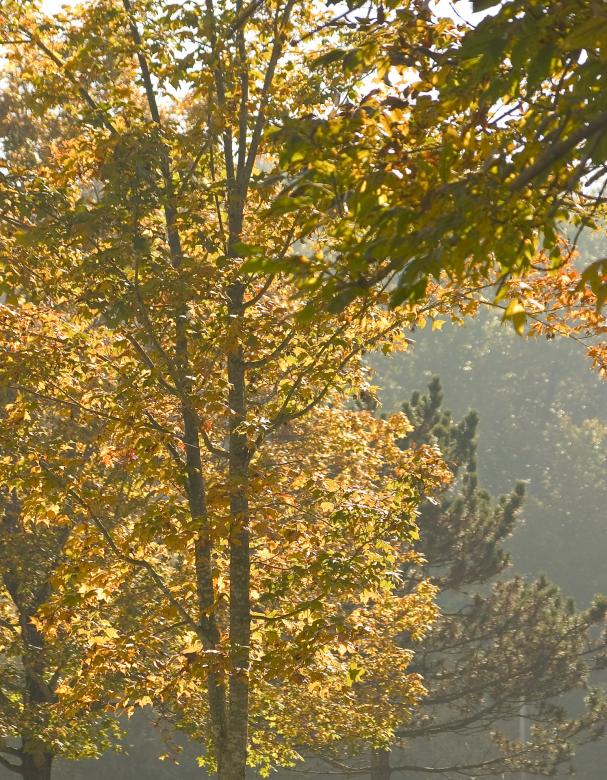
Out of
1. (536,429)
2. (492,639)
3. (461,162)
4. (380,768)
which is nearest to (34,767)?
(380,768)

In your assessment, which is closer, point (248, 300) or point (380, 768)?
point (248, 300)

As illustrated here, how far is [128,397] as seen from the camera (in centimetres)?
753

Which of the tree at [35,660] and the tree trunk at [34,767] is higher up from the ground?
the tree at [35,660]

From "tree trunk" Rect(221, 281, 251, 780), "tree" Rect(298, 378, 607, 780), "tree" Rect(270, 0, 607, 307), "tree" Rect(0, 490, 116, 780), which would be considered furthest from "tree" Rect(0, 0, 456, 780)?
"tree" Rect(298, 378, 607, 780)

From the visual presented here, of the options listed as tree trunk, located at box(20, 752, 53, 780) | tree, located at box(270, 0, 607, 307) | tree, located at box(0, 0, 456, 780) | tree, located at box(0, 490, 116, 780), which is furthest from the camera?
tree trunk, located at box(20, 752, 53, 780)

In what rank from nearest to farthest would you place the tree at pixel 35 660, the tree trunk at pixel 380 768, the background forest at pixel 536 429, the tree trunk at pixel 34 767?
1. the tree at pixel 35 660
2. the tree trunk at pixel 34 767
3. the tree trunk at pixel 380 768
4. the background forest at pixel 536 429

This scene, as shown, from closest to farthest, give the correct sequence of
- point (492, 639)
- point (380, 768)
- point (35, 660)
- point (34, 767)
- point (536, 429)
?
1. point (35, 660)
2. point (34, 767)
3. point (380, 768)
4. point (492, 639)
5. point (536, 429)

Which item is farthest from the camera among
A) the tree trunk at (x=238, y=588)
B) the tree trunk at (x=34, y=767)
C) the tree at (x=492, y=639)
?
the tree at (x=492, y=639)

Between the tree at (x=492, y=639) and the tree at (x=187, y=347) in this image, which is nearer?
the tree at (x=187, y=347)

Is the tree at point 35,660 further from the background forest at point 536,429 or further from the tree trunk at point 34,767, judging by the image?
the background forest at point 536,429

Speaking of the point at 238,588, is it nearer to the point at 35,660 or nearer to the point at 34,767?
the point at 35,660

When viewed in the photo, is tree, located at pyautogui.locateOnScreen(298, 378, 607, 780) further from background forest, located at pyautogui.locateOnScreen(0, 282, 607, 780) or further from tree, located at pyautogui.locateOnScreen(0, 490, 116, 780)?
background forest, located at pyautogui.locateOnScreen(0, 282, 607, 780)

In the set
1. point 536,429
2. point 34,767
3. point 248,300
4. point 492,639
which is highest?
point 536,429

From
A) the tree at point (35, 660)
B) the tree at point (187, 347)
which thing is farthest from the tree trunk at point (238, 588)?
the tree at point (35, 660)
